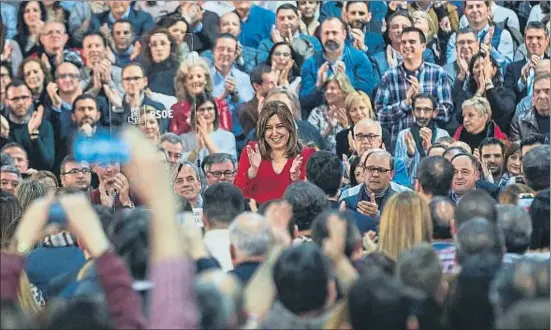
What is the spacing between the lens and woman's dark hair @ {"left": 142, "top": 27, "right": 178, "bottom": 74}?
10.4 m

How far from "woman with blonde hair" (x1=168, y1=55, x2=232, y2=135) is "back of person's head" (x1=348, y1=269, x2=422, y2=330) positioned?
4.04 m

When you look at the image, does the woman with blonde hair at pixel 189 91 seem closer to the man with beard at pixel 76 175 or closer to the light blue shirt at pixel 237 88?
the light blue shirt at pixel 237 88

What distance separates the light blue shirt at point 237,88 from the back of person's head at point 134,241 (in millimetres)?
4173

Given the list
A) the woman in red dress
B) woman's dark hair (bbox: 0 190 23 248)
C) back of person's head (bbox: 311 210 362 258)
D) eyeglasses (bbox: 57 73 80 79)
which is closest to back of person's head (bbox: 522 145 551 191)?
back of person's head (bbox: 311 210 362 258)

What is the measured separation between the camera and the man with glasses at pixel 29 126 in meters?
10.6

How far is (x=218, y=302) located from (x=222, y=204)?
99 centimetres

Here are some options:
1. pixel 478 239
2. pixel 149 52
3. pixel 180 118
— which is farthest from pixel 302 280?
pixel 149 52

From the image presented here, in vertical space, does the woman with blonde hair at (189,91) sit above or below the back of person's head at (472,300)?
above

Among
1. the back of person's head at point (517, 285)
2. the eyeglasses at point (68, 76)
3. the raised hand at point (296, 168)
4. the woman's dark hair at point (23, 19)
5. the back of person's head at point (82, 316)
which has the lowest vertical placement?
the back of person's head at point (82, 316)

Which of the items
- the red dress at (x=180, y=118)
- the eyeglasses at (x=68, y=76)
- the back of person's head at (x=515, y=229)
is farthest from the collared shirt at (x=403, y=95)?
the back of person's head at (x=515, y=229)

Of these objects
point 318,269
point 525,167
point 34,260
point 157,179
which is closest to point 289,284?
point 318,269

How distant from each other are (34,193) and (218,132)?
2088mm

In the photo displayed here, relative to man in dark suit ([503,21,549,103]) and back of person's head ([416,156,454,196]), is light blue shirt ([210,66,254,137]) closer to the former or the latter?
man in dark suit ([503,21,549,103])

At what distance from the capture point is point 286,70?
434 inches
